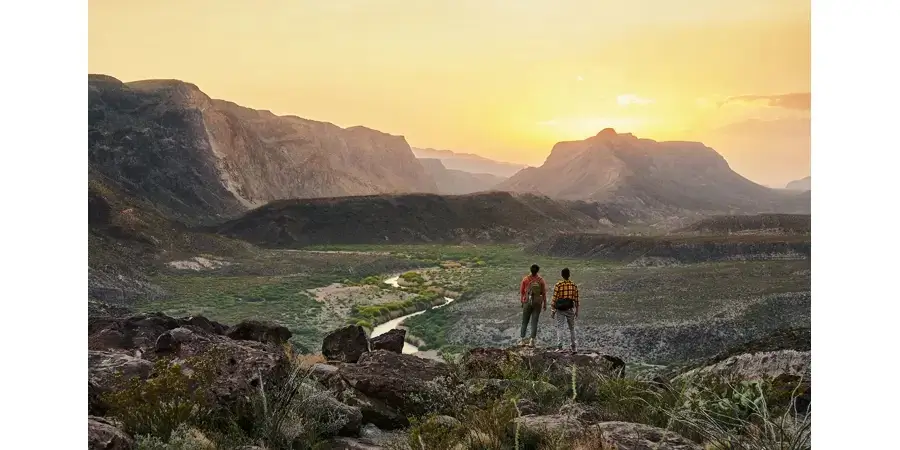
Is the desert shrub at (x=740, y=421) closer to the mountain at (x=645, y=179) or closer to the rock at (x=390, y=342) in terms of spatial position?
the rock at (x=390, y=342)

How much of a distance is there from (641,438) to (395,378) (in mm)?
2898

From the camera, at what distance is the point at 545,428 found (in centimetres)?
427

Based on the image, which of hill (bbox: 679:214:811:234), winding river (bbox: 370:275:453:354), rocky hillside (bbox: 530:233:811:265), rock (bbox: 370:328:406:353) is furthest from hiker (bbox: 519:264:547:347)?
hill (bbox: 679:214:811:234)

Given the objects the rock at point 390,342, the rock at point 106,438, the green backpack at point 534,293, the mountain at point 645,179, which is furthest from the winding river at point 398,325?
the mountain at point 645,179

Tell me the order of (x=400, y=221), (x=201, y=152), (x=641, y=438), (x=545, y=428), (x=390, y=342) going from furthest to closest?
(x=201, y=152) → (x=400, y=221) → (x=390, y=342) → (x=545, y=428) → (x=641, y=438)

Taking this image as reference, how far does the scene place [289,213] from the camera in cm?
5097

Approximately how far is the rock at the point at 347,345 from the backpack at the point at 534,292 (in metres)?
3.02

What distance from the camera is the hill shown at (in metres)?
42.2

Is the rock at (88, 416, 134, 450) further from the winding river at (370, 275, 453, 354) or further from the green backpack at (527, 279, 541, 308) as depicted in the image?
the winding river at (370, 275, 453, 354)

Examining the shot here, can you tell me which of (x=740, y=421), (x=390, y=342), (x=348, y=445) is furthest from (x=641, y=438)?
(x=390, y=342)

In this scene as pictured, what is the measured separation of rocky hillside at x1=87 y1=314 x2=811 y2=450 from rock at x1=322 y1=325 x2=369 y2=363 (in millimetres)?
2196

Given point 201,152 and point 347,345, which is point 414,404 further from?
point 201,152
